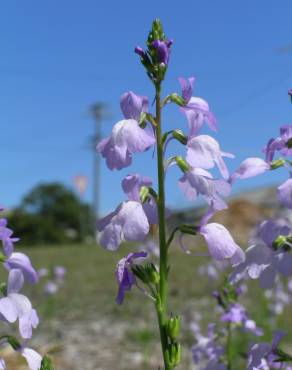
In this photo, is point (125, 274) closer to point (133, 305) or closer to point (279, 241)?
point (279, 241)

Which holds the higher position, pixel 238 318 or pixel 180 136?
pixel 180 136

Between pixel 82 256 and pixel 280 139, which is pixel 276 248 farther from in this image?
pixel 82 256

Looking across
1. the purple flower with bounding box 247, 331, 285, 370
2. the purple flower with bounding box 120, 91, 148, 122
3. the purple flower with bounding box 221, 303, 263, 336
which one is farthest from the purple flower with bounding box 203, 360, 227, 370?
the purple flower with bounding box 120, 91, 148, 122

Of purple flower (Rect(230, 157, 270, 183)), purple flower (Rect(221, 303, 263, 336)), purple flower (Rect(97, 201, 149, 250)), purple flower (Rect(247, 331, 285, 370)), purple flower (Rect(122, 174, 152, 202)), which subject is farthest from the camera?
purple flower (Rect(221, 303, 263, 336))

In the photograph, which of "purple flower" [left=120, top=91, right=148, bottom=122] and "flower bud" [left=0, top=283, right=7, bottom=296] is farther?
"flower bud" [left=0, top=283, right=7, bottom=296]

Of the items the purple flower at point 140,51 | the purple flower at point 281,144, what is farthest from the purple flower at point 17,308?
the purple flower at point 281,144

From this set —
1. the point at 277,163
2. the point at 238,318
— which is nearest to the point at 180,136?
the point at 277,163

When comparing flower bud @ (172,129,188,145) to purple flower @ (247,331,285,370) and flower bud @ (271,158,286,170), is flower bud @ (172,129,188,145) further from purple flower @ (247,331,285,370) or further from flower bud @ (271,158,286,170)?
purple flower @ (247,331,285,370)
